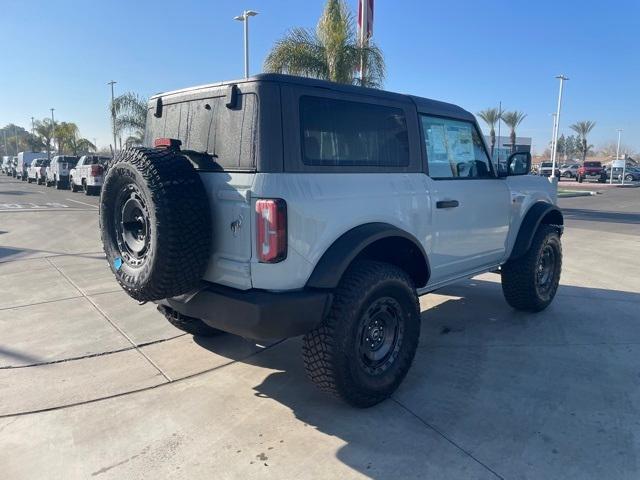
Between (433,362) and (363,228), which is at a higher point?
(363,228)

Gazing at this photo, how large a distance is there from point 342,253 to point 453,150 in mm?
1830

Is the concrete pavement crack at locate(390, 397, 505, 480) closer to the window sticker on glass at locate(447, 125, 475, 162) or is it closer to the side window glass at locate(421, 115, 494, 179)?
the side window glass at locate(421, 115, 494, 179)

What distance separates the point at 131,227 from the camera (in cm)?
335

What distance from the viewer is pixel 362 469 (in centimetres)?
274

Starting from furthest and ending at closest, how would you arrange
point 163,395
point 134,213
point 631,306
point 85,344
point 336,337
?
point 631,306 → point 85,344 → point 163,395 → point 134,213 → point 336,337

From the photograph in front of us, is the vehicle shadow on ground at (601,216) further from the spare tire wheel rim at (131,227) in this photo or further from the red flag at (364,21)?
the spare tire wheel rim at (131,227)

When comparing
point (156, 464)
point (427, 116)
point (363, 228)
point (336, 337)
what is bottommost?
point (156, 464)

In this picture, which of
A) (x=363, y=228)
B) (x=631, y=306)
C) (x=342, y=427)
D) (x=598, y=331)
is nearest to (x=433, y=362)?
(x=342, y=427)

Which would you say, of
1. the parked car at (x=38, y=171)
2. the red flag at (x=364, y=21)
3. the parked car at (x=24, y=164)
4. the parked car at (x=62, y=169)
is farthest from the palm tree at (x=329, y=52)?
the parked car at (x=24, y=164)

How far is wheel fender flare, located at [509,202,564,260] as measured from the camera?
5.04 m

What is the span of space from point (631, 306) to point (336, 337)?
4.26 metres

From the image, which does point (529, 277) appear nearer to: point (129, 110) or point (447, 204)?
point (447, 204)

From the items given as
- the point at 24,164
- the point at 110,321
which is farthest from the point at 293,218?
the point at 24,164

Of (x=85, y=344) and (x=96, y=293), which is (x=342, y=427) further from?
(x=96, y=293)
